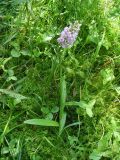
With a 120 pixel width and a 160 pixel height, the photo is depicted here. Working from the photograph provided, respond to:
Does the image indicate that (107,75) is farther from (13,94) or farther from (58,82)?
(13,94)

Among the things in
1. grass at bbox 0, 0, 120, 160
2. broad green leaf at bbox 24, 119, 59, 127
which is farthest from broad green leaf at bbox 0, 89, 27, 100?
broad green leaf at bbox 24, 119, 59, 127

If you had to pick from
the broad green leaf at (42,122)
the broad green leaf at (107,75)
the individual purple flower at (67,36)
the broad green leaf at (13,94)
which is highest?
the individual purple flower at (67,36)

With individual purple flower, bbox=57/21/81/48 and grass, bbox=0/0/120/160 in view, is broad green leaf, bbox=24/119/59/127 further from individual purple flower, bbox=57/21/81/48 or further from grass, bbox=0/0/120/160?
individual purple flower, bbox=57/21/81/48

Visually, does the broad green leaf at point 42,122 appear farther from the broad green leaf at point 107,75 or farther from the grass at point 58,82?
the broad green leaf at point 107,75

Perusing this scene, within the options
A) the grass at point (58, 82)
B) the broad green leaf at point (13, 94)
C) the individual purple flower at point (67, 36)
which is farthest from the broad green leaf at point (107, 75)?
the broad green leaf at point (13, 94)

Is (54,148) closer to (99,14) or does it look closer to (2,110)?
(2,110)

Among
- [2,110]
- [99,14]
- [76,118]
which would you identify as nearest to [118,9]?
[99,14]

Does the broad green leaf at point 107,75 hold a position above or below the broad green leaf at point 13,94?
above

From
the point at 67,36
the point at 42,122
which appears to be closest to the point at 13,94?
the point at 42,122
